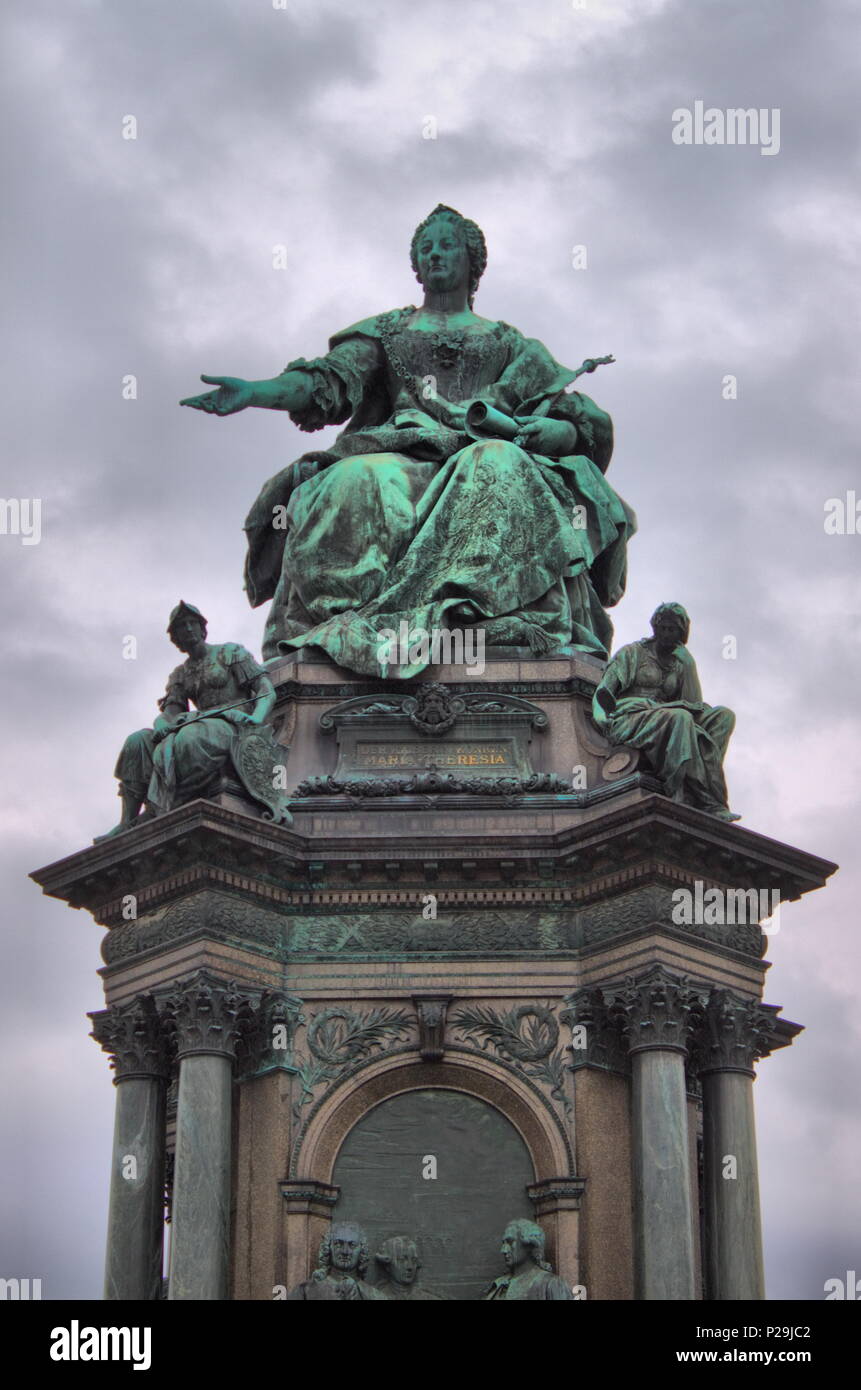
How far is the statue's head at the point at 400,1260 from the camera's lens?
83.2ft

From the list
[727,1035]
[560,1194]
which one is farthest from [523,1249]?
[727,1035]

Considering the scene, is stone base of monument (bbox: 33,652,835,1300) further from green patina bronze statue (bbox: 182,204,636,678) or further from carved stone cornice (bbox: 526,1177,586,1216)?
green patina bronze statue (bbox: 182,204,636,678)

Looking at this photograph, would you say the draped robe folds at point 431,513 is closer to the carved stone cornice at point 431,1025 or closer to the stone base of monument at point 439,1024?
the stone base of monument at point 439,1024

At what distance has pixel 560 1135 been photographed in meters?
26.0

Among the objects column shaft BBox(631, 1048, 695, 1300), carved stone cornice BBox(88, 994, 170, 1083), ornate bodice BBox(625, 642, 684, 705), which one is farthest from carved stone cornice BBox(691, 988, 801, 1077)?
carved stone cornice BBox(88, 994, 170, 1083)

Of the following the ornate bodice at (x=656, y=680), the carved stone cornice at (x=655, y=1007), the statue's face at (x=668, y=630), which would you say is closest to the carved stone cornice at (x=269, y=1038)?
the carved stone cornice at (x=655, y=1007)

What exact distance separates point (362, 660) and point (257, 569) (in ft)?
12.9

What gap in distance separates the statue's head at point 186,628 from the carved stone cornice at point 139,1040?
4145 mm

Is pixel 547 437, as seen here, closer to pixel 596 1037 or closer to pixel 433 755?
pixel 433 755

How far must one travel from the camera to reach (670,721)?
89.2ft
